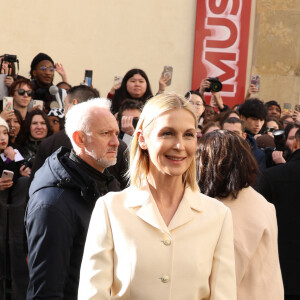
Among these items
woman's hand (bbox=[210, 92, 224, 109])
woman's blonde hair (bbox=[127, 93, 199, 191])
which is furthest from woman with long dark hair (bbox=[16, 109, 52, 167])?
woman's blonde hair (bbox=[127, 93, 199, 191])

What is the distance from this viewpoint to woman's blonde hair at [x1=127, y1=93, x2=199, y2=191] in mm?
2666

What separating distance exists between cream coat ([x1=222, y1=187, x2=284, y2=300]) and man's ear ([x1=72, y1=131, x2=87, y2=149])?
2.62ft

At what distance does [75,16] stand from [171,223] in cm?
1178

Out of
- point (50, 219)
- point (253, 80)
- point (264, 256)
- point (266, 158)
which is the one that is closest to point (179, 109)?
point (50, 219)

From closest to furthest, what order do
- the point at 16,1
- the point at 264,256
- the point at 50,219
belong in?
the point at 50,219 < the point at 264,256 < the point at 16,1

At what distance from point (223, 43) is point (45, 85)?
20.4 feet

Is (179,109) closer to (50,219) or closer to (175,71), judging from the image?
(50,219)

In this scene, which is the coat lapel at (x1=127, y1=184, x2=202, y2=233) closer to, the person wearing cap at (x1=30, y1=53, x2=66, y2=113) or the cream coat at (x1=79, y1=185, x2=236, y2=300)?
the cream coat at (x1=79, y1=185, x2=236, y2=300)

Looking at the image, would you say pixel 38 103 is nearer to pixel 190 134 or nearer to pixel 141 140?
pixel 141 140

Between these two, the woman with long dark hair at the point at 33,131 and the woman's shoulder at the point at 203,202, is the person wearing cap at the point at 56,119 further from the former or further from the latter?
the woman's shoulder at the point at 203,202

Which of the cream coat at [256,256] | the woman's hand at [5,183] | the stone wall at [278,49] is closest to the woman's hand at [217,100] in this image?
the woman's hand at [5,183]

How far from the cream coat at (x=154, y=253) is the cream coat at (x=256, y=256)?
83 cm

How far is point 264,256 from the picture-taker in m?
3.51

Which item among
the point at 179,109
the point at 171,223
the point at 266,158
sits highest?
the point at 179,109
